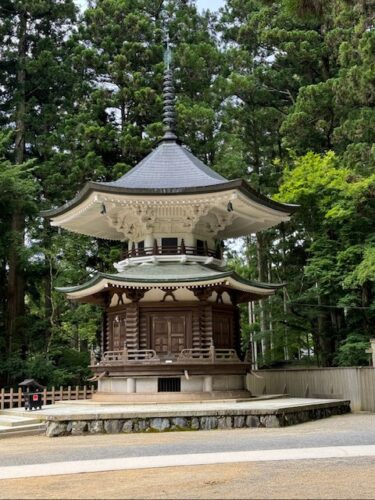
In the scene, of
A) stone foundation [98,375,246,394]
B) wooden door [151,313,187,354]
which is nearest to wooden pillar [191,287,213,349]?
wooden door [151,313,187,354]

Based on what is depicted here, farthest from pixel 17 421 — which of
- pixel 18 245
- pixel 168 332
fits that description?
pixel 18 245

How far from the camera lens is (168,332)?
2053cm

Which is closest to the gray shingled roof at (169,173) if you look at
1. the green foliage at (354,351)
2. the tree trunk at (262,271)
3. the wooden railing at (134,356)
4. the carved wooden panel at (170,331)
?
the carved wooden panel at (170,331)

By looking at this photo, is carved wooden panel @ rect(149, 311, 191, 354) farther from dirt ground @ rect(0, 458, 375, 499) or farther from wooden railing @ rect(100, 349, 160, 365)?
dirt ground @ rect(0, 458, 375, 499)

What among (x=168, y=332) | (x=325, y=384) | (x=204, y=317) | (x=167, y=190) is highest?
(x=167, y=190)

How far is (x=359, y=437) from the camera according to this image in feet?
42.0

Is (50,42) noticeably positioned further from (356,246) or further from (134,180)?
(356,246)

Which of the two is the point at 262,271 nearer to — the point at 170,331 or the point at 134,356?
the point at 170,331

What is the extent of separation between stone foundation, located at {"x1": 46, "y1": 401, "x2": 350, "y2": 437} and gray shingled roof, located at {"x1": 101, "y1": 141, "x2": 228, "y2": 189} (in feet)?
28.3

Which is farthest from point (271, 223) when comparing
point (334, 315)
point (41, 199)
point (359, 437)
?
point (41, 199)

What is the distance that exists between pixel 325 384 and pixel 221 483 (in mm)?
→ 15146

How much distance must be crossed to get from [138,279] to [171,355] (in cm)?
305

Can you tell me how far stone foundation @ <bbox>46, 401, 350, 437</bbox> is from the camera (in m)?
15.2

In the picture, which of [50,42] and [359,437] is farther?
[50,42]
